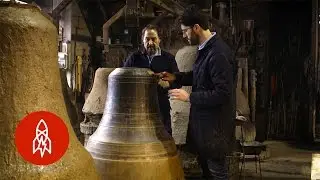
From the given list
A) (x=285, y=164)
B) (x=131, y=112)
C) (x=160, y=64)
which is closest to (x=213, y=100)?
(x=131, y=112)

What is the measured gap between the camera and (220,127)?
13.7ft

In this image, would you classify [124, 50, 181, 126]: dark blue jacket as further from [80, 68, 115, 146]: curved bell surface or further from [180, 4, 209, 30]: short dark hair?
[80, 68, 115, 146]: curved bell surface

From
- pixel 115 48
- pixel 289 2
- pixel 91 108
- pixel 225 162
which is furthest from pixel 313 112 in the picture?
pixel 225 162

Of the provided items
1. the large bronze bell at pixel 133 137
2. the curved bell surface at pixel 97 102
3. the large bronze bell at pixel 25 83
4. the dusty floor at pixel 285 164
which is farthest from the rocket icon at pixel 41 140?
the dusty floor at pixel 285 164

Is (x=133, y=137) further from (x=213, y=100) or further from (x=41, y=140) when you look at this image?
(x=41, y=140)

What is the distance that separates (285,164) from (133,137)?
6.19 m

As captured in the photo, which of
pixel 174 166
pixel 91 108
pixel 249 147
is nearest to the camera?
pixel 174 166

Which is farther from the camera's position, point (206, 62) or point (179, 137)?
point (179, 137)

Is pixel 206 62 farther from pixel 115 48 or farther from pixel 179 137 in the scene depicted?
pixel 115 48

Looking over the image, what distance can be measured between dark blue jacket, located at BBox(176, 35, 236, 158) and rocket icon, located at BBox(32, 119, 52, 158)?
2.15 metres

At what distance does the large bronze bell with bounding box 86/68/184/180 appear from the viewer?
12.8 feet

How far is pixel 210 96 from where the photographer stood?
404cm

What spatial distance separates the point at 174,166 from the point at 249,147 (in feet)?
16.9

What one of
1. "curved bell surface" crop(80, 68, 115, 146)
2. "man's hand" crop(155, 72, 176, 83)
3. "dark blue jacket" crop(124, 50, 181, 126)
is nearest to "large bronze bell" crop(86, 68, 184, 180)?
"man's hand" crop(155, 72, 176, 83)
